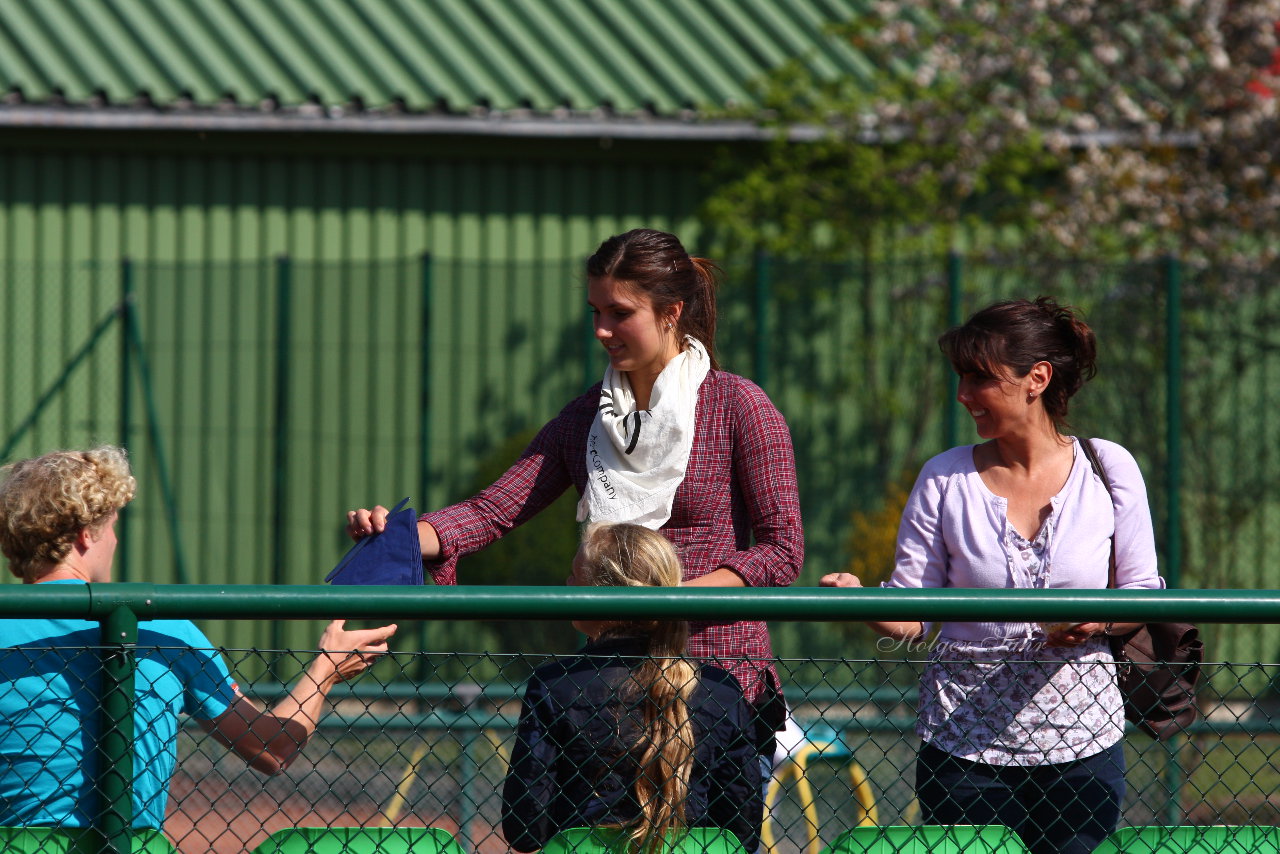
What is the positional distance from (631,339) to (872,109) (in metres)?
5.34

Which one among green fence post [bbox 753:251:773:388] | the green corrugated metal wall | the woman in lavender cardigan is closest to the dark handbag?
the woman in lavender cardigan

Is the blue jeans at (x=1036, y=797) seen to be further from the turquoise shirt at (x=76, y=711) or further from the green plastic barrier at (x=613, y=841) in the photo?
the turquoise shirt at (x=76, y=711)

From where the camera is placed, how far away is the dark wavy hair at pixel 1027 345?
2.94m

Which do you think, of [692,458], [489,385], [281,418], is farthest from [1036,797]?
[281,418]

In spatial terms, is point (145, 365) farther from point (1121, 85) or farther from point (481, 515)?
point (1121, 85)

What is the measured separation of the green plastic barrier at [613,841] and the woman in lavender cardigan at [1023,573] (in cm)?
51

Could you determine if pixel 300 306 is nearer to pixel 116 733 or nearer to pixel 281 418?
pixel 281 418

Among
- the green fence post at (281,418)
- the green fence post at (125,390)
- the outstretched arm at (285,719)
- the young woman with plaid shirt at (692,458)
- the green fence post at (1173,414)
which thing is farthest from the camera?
the green fence post at (125,390)

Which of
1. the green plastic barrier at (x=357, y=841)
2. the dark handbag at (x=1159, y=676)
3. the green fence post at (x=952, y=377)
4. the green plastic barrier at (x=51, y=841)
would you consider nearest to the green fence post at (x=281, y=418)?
the green fence post at (x=952, y=377)

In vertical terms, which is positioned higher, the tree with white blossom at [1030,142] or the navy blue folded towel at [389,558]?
the tree with white blossom at [1030,142]

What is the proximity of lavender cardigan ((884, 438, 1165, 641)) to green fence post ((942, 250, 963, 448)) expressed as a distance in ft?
12.3

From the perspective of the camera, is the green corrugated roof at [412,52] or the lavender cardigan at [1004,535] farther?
the green corrugated roof at [412,52]

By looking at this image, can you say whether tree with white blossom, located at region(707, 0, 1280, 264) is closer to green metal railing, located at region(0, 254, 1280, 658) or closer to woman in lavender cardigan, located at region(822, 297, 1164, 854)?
green metal railing, located at region(0, 254, 1280, 658)

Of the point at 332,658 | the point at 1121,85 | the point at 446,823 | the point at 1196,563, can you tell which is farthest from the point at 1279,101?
the point at 332,658
